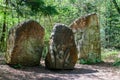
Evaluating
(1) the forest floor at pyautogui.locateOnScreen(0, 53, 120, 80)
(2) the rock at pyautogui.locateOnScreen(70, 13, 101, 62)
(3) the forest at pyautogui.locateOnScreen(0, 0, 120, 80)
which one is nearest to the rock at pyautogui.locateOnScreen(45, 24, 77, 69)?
(1) the forest floor at pyautogui.locateOnScreen(0, 53, 120, 80)

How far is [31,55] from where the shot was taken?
11.4m

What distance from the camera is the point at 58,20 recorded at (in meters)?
22.0

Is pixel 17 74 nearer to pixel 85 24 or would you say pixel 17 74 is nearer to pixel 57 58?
pixel 57 58

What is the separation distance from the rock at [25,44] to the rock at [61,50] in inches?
20.3

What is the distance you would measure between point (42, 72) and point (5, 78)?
6.36 ft

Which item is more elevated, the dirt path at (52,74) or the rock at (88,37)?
the rock at (88,37)

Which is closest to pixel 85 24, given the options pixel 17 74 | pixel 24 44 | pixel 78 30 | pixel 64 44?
pixel 78 30

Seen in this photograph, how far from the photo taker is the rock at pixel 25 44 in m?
10.9

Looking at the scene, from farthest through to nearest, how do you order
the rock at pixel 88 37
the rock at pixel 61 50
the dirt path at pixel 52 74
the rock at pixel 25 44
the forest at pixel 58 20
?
the rock at pixel 88 37 < the rock at pixel 61 50 < the rock at pixel 25 44 < the forest at pixel 58 20 < the dirt path at pixel 52 74

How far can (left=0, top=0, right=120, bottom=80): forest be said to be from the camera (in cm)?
1044

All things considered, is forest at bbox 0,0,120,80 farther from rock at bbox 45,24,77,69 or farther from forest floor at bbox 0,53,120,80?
rock at bbox 45,24,77,69

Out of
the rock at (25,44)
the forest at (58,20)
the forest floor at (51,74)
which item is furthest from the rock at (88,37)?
the rock at (25,44)

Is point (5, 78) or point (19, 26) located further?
point (19, 26)

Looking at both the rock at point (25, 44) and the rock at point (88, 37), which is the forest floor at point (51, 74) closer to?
the rock at point (25, 44)
